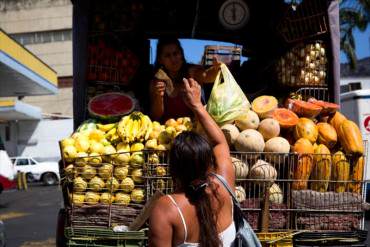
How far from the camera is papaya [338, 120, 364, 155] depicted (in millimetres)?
4051

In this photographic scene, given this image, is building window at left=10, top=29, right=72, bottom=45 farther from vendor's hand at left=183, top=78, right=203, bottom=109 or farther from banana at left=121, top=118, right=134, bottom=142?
vendor's hand at left=183, top=78, right=203, bottom=109

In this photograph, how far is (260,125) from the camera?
4.11 metres

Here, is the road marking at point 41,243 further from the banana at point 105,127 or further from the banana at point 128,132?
the banana at point 128,132

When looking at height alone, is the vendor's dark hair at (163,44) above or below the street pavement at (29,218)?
above

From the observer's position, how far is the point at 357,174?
3.96 m

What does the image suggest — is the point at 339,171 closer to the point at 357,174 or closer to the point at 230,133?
the point at 357,174

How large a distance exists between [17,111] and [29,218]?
16.0 meters

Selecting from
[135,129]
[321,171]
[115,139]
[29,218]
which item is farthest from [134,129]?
[29,218]

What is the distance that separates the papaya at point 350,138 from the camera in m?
4.05

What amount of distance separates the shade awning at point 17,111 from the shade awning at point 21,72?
833mm

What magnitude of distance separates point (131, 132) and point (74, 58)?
4.48 ft

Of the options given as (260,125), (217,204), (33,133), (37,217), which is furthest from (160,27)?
(33,133)

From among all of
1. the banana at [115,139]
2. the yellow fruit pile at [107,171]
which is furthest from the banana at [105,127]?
the yellow fruit pile at [107,171]

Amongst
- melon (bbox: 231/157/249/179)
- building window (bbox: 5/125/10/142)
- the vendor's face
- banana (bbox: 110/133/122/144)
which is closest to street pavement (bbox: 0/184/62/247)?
the vendor's face
